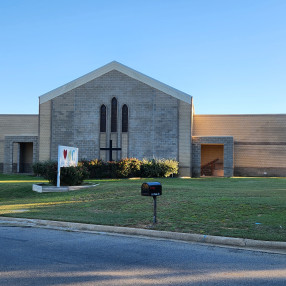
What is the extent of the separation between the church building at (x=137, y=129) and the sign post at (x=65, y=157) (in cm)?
1171

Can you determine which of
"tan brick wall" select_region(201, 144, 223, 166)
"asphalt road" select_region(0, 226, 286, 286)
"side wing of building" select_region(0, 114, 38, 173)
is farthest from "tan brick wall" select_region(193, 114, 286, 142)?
"asphalt road" select_region(0, 226, 286, 286)

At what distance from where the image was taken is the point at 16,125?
4106 cm

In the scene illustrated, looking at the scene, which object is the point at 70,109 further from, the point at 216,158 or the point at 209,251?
the point at 209,251

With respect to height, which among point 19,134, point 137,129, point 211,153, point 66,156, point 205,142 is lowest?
point 66,156

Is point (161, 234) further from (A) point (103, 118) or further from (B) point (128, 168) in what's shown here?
(A) point (103, 118)

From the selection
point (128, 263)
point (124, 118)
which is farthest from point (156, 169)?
point (128, 263)

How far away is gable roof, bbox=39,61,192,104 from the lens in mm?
34750

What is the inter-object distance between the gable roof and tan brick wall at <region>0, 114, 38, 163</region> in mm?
4800


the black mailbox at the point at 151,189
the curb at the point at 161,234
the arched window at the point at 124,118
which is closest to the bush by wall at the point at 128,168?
the arched window at the point at 124,118

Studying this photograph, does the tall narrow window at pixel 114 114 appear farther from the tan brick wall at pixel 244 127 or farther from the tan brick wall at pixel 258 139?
the tan brick wall at pixel 258 139

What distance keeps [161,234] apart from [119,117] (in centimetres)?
2668

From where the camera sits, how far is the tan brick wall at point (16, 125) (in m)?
40.6

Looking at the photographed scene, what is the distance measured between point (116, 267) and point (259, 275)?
2282 mm

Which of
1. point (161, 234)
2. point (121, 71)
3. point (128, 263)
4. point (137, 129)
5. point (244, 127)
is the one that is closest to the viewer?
point (128, 263)
